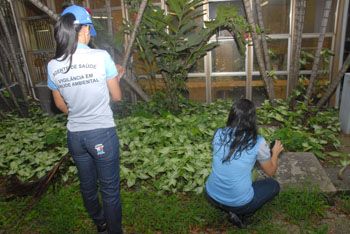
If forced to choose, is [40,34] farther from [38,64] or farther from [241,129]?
[241,129]

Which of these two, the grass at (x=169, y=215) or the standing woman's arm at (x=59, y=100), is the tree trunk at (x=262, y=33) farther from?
the standing woman's arm at (x=59, y=100)

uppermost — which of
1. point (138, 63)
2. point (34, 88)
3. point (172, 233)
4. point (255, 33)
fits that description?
point (255, 33)

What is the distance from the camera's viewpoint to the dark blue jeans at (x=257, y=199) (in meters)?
2.63

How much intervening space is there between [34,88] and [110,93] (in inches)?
209

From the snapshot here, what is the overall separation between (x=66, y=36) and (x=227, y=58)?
4229mm

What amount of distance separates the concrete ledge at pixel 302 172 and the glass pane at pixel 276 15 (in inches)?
103

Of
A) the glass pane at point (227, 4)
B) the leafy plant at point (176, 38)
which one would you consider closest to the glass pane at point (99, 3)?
the leafy plant at point (176, 38)

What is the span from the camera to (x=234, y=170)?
8.13 feet

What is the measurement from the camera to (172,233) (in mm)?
2861

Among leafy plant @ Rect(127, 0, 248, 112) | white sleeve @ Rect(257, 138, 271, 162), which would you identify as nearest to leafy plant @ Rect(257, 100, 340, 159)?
leafy plant @ Rect(127, 0, 248, 112)

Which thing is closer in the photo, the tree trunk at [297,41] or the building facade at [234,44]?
the tree trunk at [297,41]

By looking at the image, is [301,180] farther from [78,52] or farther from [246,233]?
[78,52]

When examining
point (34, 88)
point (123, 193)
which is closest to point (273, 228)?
point (123, 193)

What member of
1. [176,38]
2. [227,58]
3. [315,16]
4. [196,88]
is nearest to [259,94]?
[227,58]
